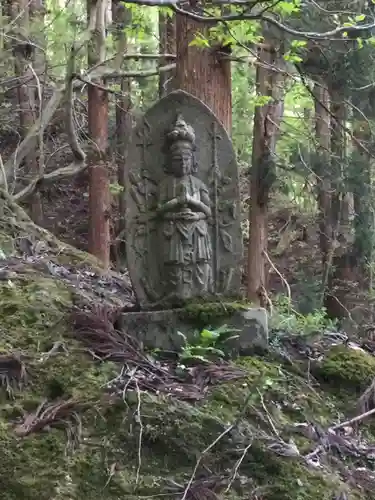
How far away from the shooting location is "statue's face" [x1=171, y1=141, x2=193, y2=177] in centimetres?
449

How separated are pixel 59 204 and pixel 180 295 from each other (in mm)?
10369

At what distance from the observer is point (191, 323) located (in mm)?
4348

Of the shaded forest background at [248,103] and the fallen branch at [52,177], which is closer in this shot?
the shaded forest background at [248,103]

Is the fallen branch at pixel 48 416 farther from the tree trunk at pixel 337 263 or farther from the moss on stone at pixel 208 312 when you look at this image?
the tree trunk at pixel 337 263

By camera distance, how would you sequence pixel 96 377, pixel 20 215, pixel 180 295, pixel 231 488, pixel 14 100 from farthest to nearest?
pixel 14 100, pixel 20 215, pixel 180 295, pixel 96 377, pixel 231 488

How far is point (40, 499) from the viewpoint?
2793mm

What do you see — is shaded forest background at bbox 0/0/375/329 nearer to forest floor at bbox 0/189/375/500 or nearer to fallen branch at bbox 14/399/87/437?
forest floor at bbox 0/189/375/500

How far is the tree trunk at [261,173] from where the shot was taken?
8633mm

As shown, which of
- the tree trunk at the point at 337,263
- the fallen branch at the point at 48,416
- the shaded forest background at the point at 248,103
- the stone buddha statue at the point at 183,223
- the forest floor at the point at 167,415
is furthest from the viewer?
the tree trunk at the point at 337,263

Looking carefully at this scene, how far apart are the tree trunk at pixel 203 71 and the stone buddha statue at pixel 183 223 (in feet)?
5.78

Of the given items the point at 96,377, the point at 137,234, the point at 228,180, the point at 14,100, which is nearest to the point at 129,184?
the point at 137,234

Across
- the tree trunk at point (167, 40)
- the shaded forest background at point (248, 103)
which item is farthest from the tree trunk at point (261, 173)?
the tree trunk at point (167, 40)

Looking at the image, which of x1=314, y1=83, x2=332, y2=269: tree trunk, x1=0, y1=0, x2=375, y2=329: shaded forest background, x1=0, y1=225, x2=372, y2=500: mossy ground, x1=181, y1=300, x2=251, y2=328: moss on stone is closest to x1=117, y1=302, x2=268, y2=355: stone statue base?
x1=181, y1=300, x2=251, y2=328: moss on stone

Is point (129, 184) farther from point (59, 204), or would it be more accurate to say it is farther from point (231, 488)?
point (59, 204)
